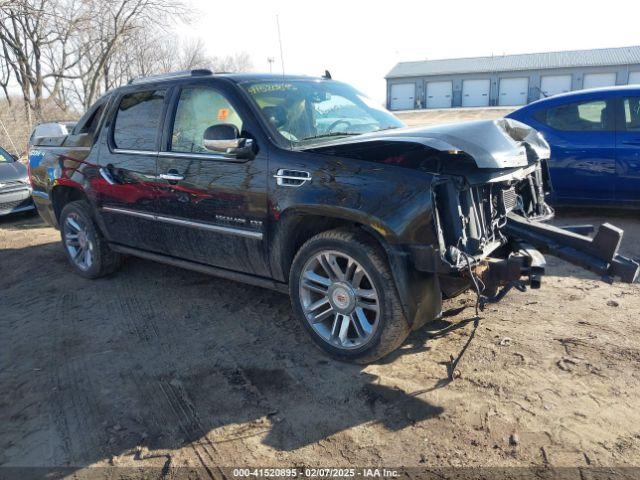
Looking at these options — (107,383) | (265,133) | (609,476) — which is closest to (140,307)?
(107,383)

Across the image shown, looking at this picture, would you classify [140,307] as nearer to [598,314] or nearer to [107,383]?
[107,383]

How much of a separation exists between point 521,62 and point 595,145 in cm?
4666

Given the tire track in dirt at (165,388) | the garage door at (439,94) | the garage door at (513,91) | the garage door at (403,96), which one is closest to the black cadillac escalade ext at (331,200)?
the tire track in dirt at (165,388)

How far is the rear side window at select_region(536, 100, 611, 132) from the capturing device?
6.52 meters

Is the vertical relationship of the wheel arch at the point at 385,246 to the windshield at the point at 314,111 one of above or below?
below

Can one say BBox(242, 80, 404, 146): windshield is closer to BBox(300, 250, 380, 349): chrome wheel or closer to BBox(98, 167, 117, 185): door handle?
BBox(300, 250, 380, 349): chrome wheel

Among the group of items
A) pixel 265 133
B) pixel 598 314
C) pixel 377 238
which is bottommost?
pixel 598 314

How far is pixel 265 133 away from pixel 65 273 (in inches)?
140

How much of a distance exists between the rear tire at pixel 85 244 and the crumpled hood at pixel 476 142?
2986mm

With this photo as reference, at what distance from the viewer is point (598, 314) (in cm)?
406

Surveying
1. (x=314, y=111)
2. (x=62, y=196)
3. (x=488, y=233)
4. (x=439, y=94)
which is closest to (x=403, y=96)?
(x=439, y=94)

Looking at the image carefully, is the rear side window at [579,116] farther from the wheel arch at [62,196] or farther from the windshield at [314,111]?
the wheel arch at [62,196]

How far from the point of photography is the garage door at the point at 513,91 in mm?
46719

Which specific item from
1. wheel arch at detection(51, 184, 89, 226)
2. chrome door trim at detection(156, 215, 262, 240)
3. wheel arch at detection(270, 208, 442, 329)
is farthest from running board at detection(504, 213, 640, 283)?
wheel arch at detection(51, 184, 89, 226)
